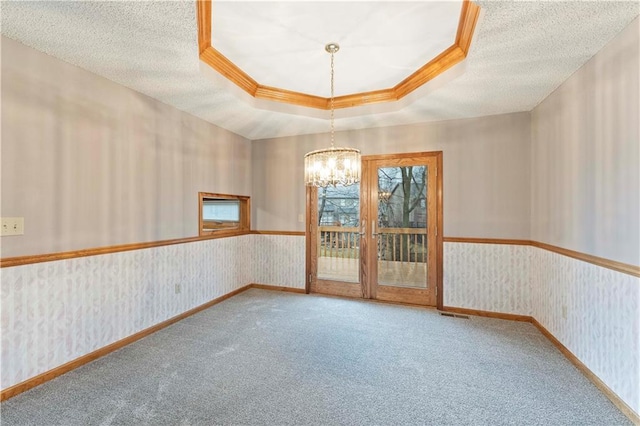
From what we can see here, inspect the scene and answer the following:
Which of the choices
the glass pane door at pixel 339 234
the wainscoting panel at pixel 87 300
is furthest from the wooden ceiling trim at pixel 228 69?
the wainscoting panel at pixel 87 300

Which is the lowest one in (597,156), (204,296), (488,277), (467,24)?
(204,296)

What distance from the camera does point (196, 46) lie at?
2.12 meters

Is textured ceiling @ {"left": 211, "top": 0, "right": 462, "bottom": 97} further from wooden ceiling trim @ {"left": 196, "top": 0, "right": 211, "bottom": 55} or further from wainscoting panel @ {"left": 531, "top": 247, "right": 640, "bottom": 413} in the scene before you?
wainscoting panel @ {"left": 531, "top": 247, "right": 640, "bottom": 413}

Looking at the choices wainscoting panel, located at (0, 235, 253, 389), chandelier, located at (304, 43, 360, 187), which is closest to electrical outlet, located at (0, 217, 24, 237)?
wainscoting panel, located at (0, 235, 253, 389)

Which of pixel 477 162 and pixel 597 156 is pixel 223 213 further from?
pixel 597 156

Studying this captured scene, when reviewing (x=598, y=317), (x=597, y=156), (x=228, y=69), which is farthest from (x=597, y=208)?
(x=228, y=69)

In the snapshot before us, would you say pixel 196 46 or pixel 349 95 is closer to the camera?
pixel 196 46

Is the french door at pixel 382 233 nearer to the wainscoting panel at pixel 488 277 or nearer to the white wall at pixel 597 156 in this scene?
the wainscoting panel at pixel 488 277

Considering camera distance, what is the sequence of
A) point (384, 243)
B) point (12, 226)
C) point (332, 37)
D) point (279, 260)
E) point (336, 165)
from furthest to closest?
point (279, 260) < point (384, 243) < point (336, 165) < point (332, 37) < point (12, 226)

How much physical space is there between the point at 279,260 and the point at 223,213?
3.75 feet

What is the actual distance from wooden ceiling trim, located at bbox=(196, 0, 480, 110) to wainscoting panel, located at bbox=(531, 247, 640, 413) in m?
2.01

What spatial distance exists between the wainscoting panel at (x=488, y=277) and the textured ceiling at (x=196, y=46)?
171 centimetres

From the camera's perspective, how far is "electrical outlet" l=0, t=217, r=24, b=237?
6.36 ft

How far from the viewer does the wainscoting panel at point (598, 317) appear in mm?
1804
